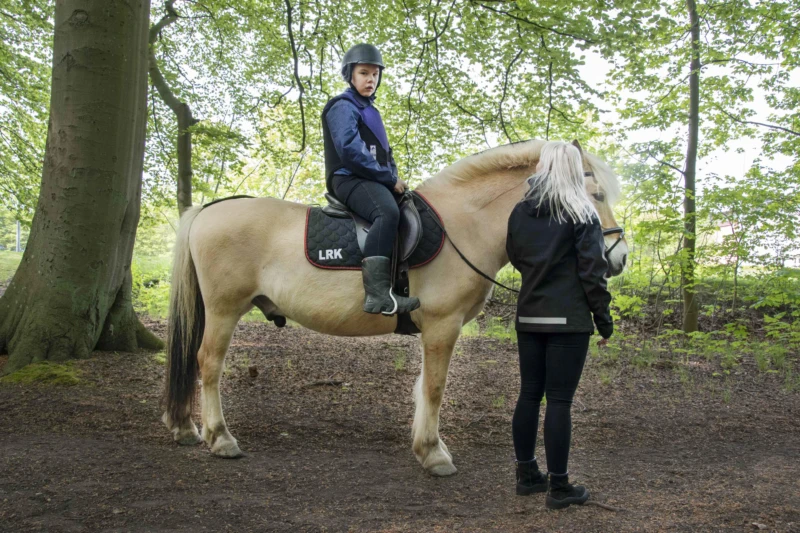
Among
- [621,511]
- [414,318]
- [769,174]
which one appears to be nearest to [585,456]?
[621,511]

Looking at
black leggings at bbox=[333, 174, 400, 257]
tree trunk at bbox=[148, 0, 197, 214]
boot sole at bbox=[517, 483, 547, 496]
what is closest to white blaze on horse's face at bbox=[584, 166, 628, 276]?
black leggings at bbox=[333, 174, 400, 257]

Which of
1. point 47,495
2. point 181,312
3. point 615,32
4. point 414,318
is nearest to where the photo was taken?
point 47,495

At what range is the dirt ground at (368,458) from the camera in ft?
9.30

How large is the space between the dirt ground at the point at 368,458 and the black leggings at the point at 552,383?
35 centimetres

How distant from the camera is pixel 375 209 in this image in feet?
11.9

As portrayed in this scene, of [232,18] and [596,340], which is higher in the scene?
[232,18]

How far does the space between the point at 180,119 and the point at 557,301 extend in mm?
9949

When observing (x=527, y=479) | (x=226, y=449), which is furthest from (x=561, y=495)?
(x=226, y=449)

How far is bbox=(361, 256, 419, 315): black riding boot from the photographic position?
3.52 m

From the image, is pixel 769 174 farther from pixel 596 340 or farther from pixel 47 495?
pixel 47 495

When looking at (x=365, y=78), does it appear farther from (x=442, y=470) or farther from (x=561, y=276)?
(x=442, y=470)

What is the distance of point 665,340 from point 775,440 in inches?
222

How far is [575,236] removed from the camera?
9.77 ft

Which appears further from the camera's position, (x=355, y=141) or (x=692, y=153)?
(x=692, y=153)
